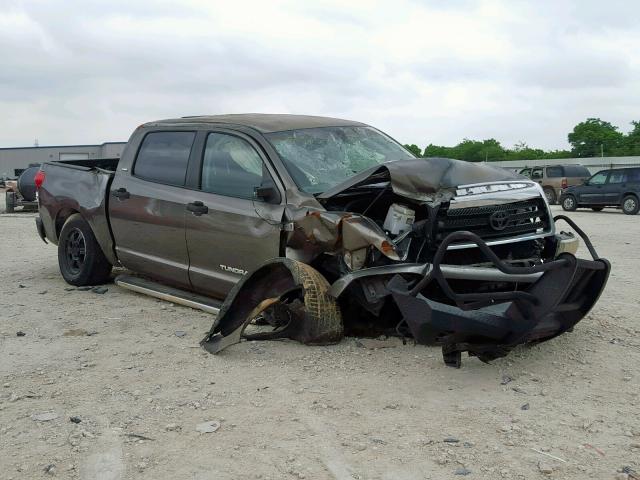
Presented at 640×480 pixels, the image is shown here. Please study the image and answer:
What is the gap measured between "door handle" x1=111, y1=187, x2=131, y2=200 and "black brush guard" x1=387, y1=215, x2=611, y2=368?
3366 millimetres

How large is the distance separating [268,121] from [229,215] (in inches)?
39.2

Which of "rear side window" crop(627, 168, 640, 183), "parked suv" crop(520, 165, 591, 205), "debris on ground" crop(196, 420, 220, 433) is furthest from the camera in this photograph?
"parked suv" crop(520, 165, 591, 205)

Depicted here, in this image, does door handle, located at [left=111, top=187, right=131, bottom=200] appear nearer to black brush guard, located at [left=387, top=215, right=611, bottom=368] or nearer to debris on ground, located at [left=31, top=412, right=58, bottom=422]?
debris on ground, located at [left=31, top=412, right=58, bottom=422]

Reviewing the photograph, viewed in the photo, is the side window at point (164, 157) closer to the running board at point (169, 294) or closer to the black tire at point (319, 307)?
the running board at point (169, 294)

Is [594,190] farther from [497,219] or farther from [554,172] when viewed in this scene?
[497,219]

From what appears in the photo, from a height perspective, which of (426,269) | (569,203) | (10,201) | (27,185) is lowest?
(10,201)

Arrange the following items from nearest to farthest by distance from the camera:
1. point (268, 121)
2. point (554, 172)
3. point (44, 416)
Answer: point (44, 416), point (268, 121), point (554, 172)

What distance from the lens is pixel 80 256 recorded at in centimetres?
730

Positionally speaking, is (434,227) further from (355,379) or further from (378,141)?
(378,141)

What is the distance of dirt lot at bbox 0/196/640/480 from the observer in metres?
3.13

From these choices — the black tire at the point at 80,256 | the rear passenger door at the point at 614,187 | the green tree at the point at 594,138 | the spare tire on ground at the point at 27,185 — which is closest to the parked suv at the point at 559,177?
the rear passenger door at the point at 614,187

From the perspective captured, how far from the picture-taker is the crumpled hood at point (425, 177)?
4461 millimetres

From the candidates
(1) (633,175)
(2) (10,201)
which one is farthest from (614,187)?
(2) (10,201)

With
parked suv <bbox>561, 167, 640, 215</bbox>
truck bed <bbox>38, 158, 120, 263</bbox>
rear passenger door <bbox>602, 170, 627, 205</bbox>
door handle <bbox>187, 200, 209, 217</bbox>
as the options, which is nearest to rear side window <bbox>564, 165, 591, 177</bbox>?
parked suv <bbox>561, 167, 640, 215</bbox>
